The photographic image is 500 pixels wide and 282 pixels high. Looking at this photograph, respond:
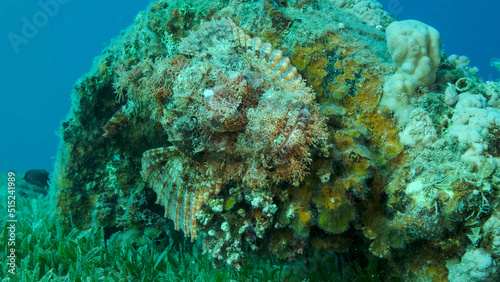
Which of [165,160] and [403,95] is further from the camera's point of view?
[165,160]

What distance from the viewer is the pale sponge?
355 centimetres

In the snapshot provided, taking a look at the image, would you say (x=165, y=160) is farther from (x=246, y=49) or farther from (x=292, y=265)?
(x=292, y=265)

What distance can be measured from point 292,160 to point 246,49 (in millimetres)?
1912

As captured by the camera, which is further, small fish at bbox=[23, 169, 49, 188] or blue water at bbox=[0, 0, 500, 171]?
blue water at bbox=[0, 0, 500, 171]

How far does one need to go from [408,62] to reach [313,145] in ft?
Result: 5.61

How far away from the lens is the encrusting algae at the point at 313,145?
9.75 feet

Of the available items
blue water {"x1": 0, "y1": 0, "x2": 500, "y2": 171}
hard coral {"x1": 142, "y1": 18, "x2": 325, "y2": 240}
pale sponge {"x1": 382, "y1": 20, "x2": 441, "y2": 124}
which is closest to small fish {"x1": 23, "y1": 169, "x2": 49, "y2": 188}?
hard coral {"x1": 142, "y1": 18, "x2": 325, "y2": 240}

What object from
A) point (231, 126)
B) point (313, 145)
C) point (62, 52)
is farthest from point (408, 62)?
point (62, 52)

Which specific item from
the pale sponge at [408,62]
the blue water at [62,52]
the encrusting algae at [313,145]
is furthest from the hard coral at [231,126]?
the blue water at [62,52]

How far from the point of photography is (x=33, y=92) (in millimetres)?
102562

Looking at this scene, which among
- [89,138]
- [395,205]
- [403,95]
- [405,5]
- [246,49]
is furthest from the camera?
[405,5]

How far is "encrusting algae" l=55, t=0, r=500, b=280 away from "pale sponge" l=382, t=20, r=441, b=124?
4cm

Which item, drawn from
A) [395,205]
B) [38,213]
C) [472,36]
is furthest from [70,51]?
[472,36]

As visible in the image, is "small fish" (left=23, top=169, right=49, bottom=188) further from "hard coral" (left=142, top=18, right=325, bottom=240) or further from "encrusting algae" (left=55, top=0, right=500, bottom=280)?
"hard coral" (left=142, top=18, right=325, bottom=240)
